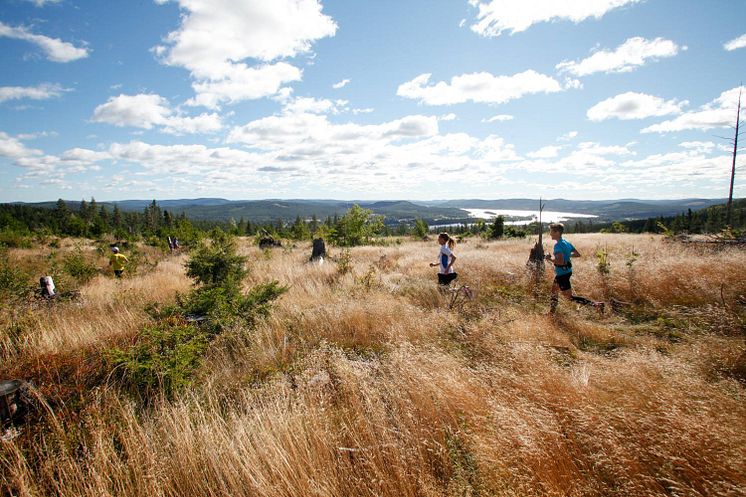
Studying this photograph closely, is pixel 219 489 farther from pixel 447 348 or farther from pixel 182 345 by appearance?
pixel 447 348

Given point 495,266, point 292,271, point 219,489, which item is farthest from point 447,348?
point 292,271

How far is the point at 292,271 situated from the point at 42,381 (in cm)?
865

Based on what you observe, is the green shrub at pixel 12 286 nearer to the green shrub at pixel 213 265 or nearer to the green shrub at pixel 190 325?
the green shrub at pixel 213 265

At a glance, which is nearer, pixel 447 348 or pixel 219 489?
pixel 219 489

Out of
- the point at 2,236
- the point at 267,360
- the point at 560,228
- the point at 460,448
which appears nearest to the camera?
the point at 460,448

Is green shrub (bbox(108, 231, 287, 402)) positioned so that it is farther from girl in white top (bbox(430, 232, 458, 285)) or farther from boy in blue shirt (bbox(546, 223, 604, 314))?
boy in blue shirt (bbox(546, 223, 604, 314))

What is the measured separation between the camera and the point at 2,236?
67.0 feet

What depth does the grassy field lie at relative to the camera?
2277 mm

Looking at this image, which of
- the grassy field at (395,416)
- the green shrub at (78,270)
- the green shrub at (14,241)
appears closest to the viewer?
the grassy field at (395,416)

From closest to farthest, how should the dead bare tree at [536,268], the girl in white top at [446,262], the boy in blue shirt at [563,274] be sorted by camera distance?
the boy in blue shirt at [563,274]
the girl in white top at [446,262]
the dead bare tree at [536,268]

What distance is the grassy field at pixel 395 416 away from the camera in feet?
7.47

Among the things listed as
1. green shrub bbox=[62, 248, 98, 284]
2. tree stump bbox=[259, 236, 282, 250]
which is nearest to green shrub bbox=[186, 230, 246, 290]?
green shrub bbox=[62, 248, 98, 284]

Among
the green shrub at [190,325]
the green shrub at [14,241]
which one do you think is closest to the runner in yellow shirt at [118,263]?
the green shrub at [190,325]

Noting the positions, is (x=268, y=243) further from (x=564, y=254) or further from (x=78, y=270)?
(x=564, y=254)
